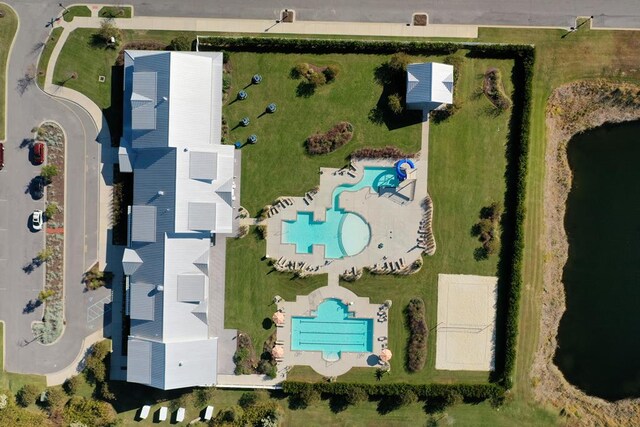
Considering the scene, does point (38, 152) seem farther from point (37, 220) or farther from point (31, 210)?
point (37, 220)

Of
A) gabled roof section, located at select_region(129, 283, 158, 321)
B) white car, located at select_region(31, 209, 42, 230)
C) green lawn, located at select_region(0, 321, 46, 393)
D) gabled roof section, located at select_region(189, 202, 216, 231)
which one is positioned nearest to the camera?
gabled roof section, located at select_region(189, 202, 216, 231)

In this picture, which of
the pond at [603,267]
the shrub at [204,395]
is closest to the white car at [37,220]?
the shrub at [204,395]

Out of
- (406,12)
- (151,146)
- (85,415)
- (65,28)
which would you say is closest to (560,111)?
(406,12)

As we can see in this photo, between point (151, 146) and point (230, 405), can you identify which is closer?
point (151, 146)

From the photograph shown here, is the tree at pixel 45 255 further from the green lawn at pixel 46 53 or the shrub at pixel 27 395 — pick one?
the green lawn at pixel 46 53

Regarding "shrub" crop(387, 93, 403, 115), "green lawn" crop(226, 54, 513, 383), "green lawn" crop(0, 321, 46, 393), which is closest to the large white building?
"green lawn" crop(226, 54, 513, 383)

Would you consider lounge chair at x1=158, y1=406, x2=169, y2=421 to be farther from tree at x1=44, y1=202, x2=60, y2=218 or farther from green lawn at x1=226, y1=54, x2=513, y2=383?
tree at x1=44, y1=202, x2=60, y2=218

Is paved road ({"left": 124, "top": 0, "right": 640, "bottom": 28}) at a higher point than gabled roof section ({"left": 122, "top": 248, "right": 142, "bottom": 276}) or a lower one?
higher

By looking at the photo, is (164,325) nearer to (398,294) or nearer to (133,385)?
(133,385)
